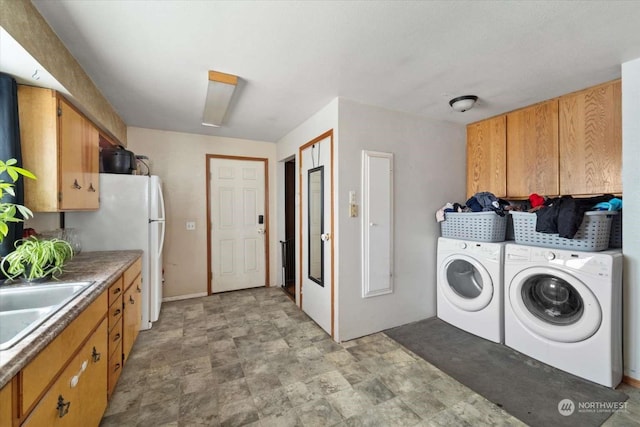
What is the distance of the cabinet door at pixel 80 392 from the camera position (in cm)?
96

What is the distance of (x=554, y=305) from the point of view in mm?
2176

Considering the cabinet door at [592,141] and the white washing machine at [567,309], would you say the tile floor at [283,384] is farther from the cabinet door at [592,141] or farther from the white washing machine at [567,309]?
the cabinet door at [592,141]

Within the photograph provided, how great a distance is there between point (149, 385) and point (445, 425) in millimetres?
1976

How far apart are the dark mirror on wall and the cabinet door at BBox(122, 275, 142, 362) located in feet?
5.51

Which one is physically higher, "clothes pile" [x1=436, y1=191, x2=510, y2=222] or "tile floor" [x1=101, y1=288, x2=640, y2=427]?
"clothes pile" [x1=436, y1=191, x2=510, y2=222]

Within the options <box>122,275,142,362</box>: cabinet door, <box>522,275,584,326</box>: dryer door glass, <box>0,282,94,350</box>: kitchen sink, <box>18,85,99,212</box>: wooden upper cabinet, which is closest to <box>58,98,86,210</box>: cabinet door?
<box>18,85,99,212</box>: wooden upper cabinet

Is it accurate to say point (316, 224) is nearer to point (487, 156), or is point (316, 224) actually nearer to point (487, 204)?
point (487, 204)


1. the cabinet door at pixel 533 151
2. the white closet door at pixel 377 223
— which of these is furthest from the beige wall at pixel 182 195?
the cabinet door at pixel 533 151

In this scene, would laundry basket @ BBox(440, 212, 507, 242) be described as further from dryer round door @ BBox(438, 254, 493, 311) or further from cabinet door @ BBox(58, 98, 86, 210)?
cabinet door @ BBox(58, 98, 86, 210)

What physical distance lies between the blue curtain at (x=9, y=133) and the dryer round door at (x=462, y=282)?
341 cm

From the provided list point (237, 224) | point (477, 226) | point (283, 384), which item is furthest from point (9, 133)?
point (477, 226)

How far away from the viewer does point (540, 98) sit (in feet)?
7.98

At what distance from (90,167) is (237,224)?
1.93 meters

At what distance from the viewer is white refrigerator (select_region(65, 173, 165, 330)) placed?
8.14 ft
